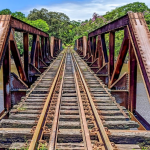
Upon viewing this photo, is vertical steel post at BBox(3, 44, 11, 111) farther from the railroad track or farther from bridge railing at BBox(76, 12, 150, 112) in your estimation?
bridge railing at BBox(76, 12, 150, 112)

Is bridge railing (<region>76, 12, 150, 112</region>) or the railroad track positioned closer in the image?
the railroad track

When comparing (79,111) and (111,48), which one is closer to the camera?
(79,111)

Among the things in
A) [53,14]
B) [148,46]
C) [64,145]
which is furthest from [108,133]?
[53,14]

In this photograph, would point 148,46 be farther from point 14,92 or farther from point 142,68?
point 14,92

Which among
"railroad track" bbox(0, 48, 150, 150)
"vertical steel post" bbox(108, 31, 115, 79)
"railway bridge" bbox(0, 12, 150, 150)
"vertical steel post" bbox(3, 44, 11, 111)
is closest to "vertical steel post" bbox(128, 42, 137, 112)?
"railway bridge" bbox(0, 12, 150, 150)

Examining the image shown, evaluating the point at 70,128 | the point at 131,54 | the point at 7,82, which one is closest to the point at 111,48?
the point at 131,54

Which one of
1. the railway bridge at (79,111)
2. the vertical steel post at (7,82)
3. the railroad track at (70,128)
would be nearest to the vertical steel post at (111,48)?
the railway bridge at (79,111)

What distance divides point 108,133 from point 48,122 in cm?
108

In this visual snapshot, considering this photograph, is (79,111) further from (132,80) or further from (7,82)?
(7,82)

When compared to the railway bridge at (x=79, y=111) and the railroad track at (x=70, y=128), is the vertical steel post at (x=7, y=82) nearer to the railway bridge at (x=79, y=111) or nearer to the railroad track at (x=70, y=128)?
the railway bridge at (x=79, y=111)

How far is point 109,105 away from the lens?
15.7ft

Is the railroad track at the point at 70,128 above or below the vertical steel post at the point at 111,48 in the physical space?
below

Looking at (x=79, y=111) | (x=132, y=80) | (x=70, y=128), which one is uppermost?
(x=132, y=80)

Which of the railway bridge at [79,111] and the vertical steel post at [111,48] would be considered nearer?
the railway bridge at [79,111]
